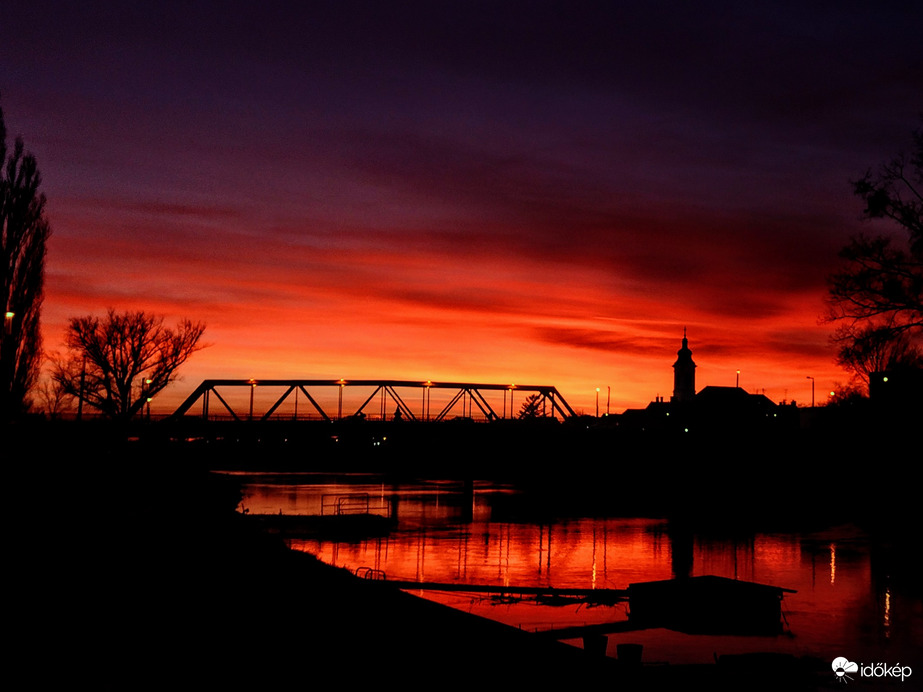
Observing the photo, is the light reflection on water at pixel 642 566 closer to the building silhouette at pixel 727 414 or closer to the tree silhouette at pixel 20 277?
the tree silhouette at pixel 20 277

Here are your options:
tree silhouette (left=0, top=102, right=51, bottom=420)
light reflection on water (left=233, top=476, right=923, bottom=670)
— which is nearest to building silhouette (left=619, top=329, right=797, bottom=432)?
light reflection on water (left=233, top=476, right=923, bottom=670)

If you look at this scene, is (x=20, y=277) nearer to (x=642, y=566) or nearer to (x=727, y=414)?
(x=642, y=566)

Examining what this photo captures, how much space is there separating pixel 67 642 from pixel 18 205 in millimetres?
46191

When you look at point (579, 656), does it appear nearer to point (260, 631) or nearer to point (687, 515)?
point (260, 631)

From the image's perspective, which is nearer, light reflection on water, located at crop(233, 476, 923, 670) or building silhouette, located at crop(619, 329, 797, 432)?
light reflection on water, located at crop(233, 476, 923, 670)

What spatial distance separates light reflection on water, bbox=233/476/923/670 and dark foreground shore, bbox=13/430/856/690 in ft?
42.4

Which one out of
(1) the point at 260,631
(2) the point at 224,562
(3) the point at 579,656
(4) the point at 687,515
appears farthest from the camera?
(4) the point at 687,515

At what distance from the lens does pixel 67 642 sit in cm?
1109

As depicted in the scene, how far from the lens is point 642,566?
48.3m

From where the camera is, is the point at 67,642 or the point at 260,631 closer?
the point at 67,642

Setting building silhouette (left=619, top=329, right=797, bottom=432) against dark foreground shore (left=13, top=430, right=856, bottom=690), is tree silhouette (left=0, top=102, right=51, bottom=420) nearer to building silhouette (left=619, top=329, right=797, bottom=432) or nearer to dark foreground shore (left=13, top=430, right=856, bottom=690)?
dark foreground shore (left=13, top=430, right=856, bottom=690)

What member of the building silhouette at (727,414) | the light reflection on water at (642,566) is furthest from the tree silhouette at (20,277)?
the building silhouette at (727,414)

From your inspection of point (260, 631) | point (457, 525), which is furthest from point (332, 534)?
point (260, 631)

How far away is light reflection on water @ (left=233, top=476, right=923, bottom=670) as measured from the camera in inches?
1266
